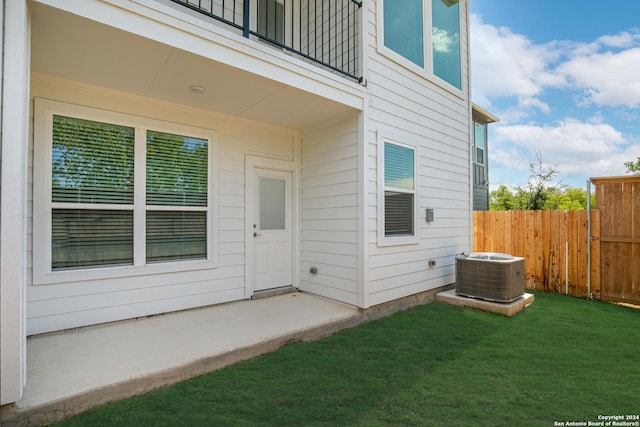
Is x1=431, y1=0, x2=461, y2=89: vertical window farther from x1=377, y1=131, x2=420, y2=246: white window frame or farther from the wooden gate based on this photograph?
the wooden gate

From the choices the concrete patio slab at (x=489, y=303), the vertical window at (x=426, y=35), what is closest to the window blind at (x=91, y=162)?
the vertical window at (x=426, y=35)

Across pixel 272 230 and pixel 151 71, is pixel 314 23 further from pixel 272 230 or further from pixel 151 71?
pixel 272 230

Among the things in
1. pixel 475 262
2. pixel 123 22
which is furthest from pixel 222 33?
pixel 475 262

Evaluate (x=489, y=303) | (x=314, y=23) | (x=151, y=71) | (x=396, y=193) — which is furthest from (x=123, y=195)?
(x=489, y=303)

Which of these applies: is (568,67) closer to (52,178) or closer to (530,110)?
(530,110)

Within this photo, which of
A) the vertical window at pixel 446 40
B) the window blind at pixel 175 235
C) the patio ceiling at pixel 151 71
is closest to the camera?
the patio ceiling at pixel 151 71

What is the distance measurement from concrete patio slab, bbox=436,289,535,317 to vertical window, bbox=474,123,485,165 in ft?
29.0

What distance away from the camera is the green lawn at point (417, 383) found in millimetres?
1904

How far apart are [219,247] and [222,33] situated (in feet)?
8.11

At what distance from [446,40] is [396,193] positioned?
3.22 meters

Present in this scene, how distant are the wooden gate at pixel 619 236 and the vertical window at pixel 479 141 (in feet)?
24.6

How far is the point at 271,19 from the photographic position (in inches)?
187

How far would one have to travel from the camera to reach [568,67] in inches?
414

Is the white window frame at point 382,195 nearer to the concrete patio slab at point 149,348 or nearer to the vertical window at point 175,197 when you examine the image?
the concrete patio slab at point 149,348
